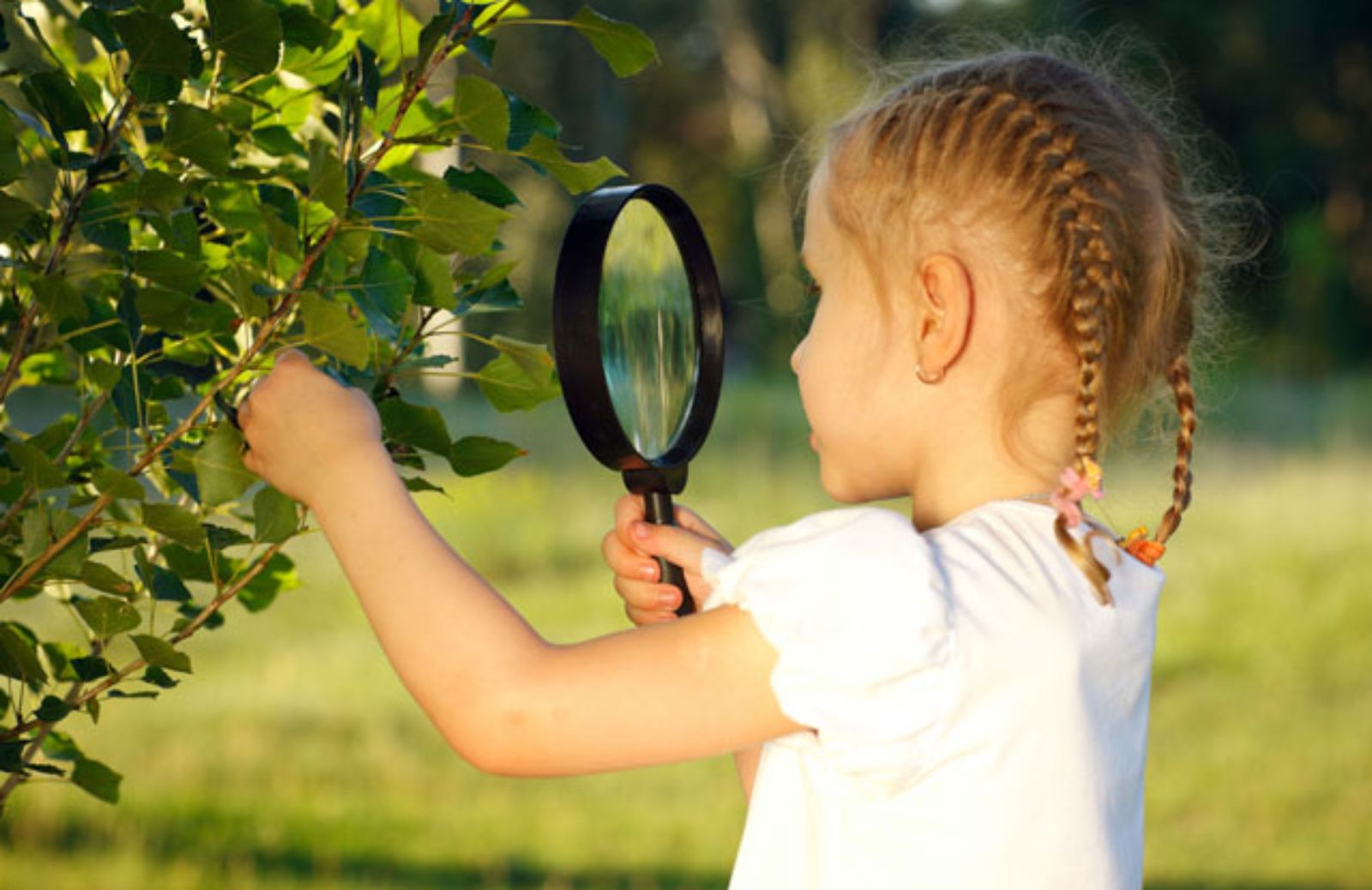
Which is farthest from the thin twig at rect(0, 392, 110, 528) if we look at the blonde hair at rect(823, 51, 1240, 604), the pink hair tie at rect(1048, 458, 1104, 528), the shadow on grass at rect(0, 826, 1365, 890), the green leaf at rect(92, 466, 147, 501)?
the shadow on grass at rect(0, 826, 1365, 890)

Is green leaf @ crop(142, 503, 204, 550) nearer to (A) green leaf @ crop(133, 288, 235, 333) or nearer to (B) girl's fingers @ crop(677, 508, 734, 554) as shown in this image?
(A) green leaf @ crop(133, 288, 235, 333)

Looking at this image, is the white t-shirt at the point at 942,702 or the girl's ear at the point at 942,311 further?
the girl's ear at the point at 942,311

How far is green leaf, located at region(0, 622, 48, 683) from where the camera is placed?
1.35 metres

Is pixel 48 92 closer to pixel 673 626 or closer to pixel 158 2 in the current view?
pixel 158 2

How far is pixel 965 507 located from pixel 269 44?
0.71 meters

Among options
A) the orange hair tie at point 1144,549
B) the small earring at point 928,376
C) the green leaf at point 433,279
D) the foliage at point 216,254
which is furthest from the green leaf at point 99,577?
the orange hair tie at point 1144,549

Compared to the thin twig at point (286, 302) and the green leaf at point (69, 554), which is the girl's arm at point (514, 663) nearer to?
the thin twig at point (286, 302)

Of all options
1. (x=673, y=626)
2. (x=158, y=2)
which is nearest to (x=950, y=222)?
(x=673, y=626)

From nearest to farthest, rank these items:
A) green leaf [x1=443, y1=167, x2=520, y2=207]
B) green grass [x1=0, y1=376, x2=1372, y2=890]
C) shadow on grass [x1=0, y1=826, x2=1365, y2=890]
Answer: green leaf [x1=443, y1=167, x2=520, y2=207], shadow on grass [x1=0, y1=826, x2=1365, y2=890], green grass [x1=0, y1=376, x2=1372, y2=890]

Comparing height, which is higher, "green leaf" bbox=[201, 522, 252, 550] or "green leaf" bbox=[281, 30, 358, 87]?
"green leaf" bbox=[281, 30, 358, 87]

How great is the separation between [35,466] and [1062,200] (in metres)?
0.87

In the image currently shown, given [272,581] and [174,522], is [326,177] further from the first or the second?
[272,581]

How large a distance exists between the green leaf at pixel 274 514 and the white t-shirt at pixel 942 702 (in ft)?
1.15

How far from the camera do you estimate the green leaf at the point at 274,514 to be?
1.39m
